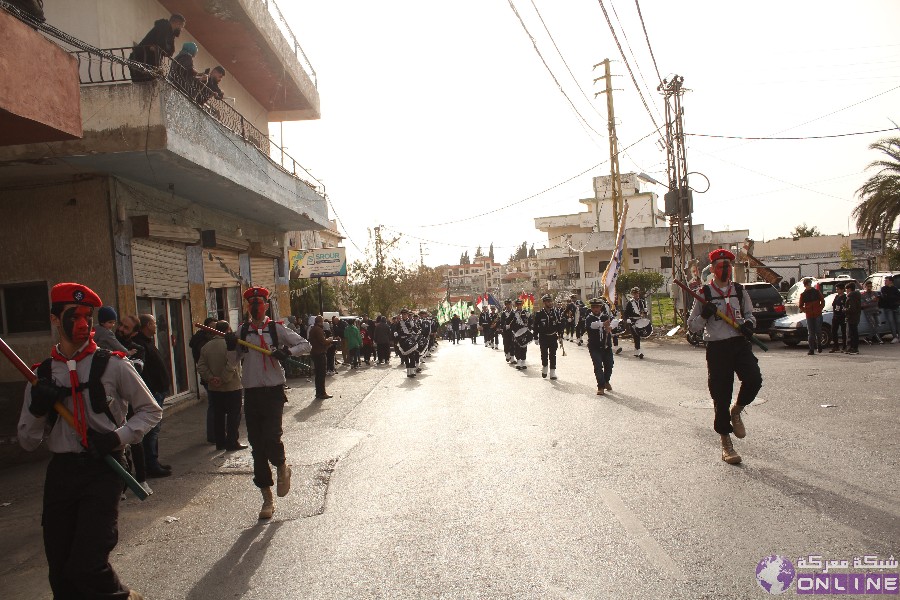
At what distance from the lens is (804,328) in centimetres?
1912

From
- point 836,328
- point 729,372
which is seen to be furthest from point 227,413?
point 836,328

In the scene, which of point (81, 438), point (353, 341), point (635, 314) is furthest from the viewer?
point (353, 341)

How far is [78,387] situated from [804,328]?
18.8 metres

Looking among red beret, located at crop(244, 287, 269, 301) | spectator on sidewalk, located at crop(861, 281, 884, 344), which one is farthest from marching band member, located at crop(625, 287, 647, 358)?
red beret, located at crop(244, 287, 269, 301)

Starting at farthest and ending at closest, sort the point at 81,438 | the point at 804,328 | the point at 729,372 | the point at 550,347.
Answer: the point at 804,328
the point at 550,347
the point at 729,372
the point at 81,438

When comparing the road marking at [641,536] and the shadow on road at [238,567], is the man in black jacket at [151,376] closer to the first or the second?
the shadow on road at [238,567]

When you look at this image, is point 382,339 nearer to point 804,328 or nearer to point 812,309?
point 804,328

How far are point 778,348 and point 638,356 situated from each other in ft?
12.5

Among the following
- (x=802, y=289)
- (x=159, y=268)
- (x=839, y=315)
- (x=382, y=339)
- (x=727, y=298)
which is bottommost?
(x=382, y=339)

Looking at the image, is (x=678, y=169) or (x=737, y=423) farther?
(x=678, y=169)

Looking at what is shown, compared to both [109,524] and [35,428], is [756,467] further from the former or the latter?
[35,428]

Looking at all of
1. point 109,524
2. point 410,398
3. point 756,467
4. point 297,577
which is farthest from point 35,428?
point 410,398

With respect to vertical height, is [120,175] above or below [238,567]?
above

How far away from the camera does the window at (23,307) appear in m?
12.3
